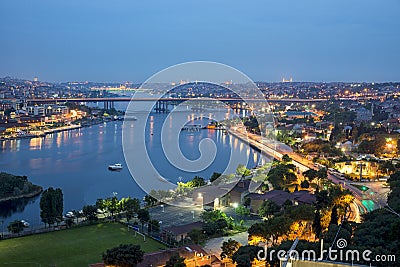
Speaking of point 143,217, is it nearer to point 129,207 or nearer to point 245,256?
point 129,207

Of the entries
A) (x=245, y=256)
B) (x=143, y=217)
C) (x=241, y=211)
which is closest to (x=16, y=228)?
(x=143, y=217)

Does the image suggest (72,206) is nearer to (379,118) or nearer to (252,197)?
(252,197)

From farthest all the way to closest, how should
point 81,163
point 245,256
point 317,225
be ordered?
point 81,163 < point 317,225 < point 245,256

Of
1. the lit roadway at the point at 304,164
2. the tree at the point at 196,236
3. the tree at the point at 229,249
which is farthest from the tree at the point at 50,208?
the lit roadway at the point at 304,164

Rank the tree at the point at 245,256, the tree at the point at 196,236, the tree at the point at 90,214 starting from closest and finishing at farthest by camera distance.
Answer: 1. the tree at the point at 245,256
2. the tree at the point at 196,236
3. the tree at the point at 90,214

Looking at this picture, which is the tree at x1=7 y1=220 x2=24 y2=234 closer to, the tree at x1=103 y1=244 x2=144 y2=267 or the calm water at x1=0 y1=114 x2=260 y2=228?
the calm water at x1=0 y1=114 x2=260 y2=228

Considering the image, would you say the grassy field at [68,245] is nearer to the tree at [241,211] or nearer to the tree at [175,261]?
the tree at [175,261]

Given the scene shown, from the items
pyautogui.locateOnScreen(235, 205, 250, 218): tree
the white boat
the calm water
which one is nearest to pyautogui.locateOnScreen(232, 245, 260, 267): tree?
pyautogui.locateOnScreen(235, 205, 250, 218): tree
